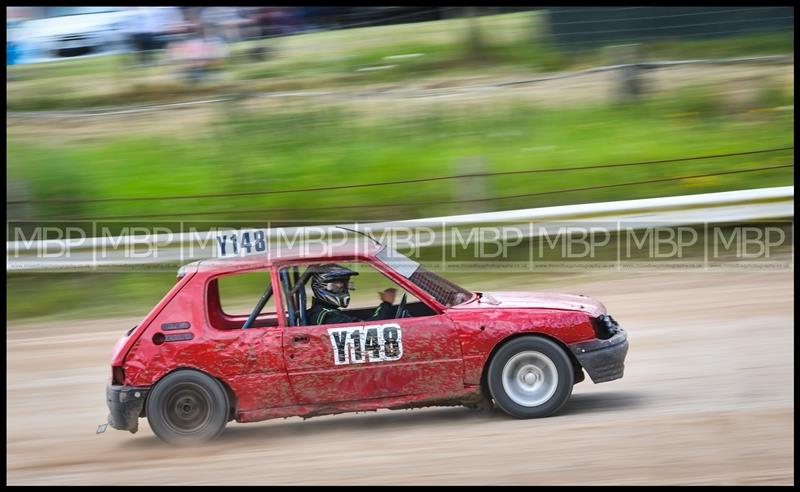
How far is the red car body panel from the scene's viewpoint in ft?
20.4

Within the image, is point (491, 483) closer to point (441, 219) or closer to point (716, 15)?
point (441, 219)

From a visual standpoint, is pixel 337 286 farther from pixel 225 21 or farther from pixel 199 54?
pixel 199 54

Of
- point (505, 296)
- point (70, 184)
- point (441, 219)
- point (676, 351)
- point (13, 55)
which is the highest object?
point (13, 55)

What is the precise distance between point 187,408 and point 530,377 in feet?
7.85

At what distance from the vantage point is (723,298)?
916 cm

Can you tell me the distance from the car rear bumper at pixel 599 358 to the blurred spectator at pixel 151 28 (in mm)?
11117

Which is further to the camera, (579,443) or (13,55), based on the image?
(13,55)

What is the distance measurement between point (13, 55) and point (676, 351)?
13046 mm

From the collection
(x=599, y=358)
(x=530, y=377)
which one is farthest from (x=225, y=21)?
(x=599, y=358)

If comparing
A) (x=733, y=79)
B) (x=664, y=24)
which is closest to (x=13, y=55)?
(x=664, y=24)

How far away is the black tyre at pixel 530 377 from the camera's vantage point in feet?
20.5

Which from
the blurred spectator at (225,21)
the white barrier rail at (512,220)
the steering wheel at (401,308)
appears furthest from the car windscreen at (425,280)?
the blurred spectator at (225,21)

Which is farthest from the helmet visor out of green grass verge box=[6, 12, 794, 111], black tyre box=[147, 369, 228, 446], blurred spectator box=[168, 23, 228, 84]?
blurred spectator box=[168, 23, 228, 84]

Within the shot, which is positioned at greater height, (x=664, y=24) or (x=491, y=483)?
(x=664, y=24)
